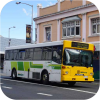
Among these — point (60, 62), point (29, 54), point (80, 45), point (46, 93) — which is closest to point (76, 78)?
point (60, 62)

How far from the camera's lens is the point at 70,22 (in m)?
28.5

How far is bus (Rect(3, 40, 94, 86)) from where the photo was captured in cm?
1691

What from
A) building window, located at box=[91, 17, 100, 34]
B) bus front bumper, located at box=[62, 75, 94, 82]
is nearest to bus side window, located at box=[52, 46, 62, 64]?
bus front bumper, located at box=[62, 75, 94, 82]

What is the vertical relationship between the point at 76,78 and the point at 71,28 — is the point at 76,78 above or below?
below

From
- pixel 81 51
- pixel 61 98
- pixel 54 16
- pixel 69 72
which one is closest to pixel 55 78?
pixel 69 72

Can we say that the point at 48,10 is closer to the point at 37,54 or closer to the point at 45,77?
the point at 37,54

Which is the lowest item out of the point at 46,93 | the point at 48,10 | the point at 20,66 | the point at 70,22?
the point at 46,93

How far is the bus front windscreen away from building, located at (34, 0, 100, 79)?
6879 mm

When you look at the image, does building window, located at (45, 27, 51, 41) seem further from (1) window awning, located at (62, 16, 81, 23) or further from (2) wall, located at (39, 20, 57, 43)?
(1) window awning, located at (62, 16, 81, 23)

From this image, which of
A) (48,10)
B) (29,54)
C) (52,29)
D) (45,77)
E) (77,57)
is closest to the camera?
(77,57)

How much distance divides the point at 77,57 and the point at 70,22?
1179cm

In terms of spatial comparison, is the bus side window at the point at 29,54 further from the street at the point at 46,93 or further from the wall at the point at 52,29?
the wall at the point at 52,29

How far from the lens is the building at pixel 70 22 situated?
26047 millimetres

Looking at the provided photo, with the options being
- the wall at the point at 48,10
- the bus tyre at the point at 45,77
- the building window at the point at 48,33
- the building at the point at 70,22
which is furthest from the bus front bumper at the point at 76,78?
the wall at the point at 48,10
